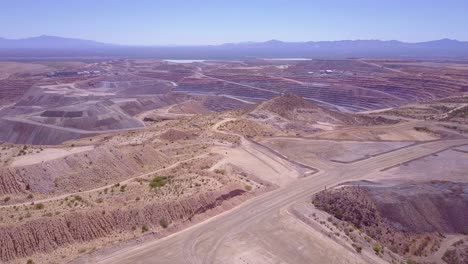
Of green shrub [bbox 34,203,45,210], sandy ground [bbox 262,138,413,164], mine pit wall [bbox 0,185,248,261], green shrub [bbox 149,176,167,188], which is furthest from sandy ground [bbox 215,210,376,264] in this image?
sandy ground [bbox 262,138,413,164]

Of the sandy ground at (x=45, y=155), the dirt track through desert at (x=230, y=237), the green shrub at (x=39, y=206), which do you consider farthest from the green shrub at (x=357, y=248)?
the sandy ground at (x=45, y=155)

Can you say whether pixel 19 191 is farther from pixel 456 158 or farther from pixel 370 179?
pixel 456 158

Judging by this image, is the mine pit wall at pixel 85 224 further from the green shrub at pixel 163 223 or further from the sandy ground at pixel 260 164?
the sandy ground at pixel 260 164

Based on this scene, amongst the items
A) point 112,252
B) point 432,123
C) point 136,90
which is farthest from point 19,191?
point 136,90

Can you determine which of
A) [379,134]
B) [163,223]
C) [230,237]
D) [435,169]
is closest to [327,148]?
[435,169]

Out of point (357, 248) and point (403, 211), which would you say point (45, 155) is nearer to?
point (357, 248)

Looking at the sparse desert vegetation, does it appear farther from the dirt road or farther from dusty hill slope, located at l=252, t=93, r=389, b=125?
dusty hill slope, located at l=252, t=93, r=389, b=125
